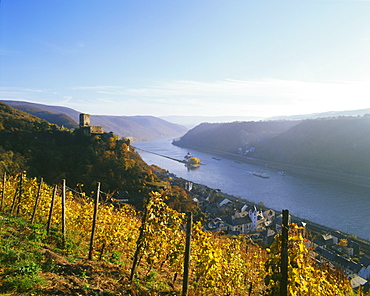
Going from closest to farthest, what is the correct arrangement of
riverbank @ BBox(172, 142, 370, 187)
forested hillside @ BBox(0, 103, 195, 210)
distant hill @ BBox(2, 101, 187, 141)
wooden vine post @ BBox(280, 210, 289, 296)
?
wooden vine post @ BBox(280, 210, 289, 296), forested hillside @ BBox(0, 103, 195, 210), riverbank @ BBox(172, 142, 370, 187), distant hill @ BBox(2, 101, 187, 141)

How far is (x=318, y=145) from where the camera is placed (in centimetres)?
4553

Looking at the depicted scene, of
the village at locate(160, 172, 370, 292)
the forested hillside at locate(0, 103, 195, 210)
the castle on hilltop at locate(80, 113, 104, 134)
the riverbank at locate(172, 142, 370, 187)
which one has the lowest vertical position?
the village at locate(160, 172, 370, 292)

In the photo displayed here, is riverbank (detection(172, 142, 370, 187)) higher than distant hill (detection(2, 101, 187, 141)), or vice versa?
distant hill (detection(2, 101, 187, 141))

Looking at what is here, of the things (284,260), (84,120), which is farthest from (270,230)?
(84,120)

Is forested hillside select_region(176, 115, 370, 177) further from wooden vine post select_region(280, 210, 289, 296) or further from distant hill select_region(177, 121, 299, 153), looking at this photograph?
wooden vine post select_region(280, 210, 289, 296)

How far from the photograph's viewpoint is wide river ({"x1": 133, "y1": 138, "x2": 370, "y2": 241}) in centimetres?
1794

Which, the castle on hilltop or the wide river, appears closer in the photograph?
the wide river

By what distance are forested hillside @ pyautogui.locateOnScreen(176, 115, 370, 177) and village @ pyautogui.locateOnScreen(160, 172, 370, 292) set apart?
22024 millimetres

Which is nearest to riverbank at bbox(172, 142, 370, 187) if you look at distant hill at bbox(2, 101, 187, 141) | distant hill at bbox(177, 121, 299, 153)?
distant hill at bbox(177, 121, 299, 153)

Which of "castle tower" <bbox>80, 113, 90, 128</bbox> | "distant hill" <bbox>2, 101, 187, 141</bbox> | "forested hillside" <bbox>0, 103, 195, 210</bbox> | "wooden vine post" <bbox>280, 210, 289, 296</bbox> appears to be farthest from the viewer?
A: "distant hill" <bbox>2, 101, 187, 141</bbox>

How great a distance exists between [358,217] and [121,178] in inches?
716

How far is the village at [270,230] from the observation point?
36.1ft

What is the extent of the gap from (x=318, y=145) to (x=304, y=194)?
25.5 meters

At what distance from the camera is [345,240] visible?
13.6 m
